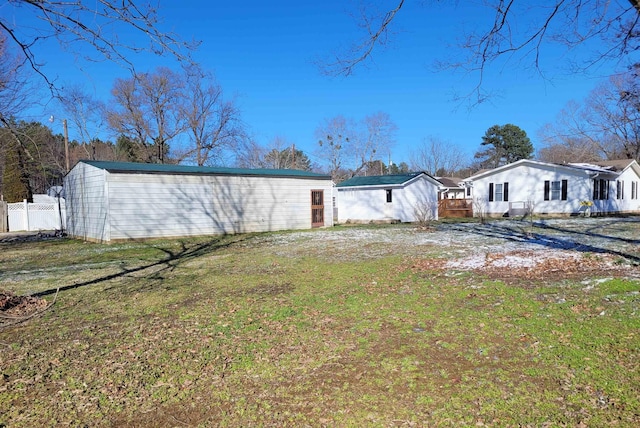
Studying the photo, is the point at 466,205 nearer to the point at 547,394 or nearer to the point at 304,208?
the point at 304,208

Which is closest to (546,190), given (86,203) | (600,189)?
(600,189)

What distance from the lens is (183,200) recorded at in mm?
15844

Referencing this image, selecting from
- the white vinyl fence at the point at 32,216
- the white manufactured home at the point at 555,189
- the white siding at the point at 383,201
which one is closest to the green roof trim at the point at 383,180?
the white siding at the point at 383,201

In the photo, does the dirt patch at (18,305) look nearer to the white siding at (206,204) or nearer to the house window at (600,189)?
the white siding at (206,204)

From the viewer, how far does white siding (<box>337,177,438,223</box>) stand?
77.4ft

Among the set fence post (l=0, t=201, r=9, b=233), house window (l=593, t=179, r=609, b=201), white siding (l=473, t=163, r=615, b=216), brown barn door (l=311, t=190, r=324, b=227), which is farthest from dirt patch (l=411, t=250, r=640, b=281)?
fence post (l=0, t=201, r=9, b=233)

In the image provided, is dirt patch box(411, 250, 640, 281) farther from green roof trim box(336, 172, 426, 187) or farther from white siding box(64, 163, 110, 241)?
green roof trim box(336, 172, 426, 187)

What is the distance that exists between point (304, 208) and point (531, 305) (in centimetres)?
1496

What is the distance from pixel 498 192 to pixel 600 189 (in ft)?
19.1

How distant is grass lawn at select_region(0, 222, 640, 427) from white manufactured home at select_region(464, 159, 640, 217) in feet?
60.0

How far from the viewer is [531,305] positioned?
4859mm

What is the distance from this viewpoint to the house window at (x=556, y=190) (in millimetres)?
23234

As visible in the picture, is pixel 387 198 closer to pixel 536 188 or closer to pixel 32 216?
pixel 536 188

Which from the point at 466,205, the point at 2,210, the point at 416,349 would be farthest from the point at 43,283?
the point at 466,205
